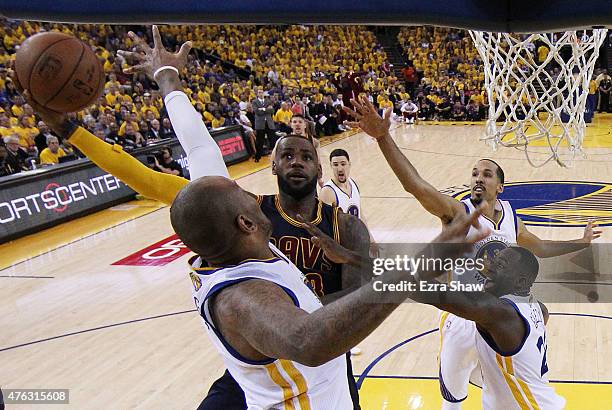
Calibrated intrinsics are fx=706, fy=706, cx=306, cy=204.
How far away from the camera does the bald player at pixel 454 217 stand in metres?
2.71

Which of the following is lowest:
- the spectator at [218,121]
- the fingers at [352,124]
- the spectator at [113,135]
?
the spectator at [218,121]

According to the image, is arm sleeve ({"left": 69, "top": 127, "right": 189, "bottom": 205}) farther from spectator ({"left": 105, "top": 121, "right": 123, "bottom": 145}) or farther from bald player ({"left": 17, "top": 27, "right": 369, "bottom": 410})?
spectator ({"left": 105, "top": 121, "right": 123, "bottom": 145})

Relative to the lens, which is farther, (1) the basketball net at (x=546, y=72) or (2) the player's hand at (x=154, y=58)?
(1) the basketball net at (x=546, y=72)

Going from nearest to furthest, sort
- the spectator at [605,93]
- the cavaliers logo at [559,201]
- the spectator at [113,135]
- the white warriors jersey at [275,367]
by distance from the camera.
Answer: the white warriors jersey at [275,367]
the cavaliers logo at [559,201]
the spectator at [113,135]
the spectator at [605,93]

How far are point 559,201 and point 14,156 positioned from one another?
22.8 ft

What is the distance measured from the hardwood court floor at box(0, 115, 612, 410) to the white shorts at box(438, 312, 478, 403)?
557mm

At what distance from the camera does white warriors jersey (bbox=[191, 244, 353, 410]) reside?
168cm

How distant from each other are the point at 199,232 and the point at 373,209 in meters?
7.52

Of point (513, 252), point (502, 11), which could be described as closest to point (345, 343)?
point (502, 11)

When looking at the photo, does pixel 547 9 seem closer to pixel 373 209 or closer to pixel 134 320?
pixel 134 320

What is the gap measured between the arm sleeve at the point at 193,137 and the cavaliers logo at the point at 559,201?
20.5 feet

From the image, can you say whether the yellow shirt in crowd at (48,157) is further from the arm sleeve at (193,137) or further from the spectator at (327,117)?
the spectator at (327,117)

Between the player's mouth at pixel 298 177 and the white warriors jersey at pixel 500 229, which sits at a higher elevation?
the player's mouth at pixel 298 177

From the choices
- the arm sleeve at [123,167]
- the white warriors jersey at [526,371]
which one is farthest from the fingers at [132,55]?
the white warriors jersey at [526,371]
